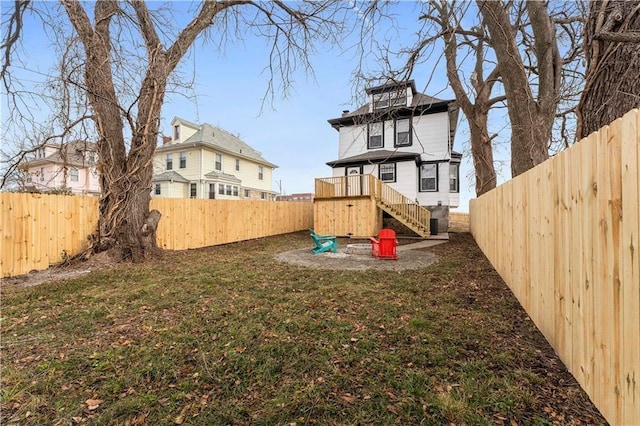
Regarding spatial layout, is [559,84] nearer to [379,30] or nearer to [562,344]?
[379,30]

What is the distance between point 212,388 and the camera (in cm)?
227

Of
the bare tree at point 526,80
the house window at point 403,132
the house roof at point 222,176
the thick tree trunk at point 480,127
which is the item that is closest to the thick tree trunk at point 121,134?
the bare tree at point 526,80

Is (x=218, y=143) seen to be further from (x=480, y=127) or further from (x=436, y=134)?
(x=480, y=127)

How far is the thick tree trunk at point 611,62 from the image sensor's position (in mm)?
2896

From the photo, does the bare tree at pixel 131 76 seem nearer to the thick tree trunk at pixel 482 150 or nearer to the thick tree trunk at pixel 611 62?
the thick tree trunk at pixel 611 62

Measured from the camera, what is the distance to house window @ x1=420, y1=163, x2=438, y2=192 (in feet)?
51.0

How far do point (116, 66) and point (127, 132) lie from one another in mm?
1600

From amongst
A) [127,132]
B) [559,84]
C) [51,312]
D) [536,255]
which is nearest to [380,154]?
[559,84]

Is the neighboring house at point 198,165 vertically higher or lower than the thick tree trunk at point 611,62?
higher

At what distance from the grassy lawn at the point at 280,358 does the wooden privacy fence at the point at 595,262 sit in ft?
0.97

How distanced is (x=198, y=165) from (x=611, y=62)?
72.1 feet

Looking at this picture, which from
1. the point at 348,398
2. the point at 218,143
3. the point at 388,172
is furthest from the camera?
the point at 218,143

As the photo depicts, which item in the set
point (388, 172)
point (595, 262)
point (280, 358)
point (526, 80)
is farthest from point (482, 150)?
point (280, 358)

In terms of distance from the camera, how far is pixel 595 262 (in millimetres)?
1823
